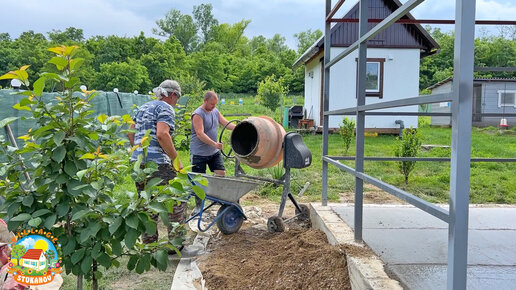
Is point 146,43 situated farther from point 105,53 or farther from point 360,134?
point 360,134

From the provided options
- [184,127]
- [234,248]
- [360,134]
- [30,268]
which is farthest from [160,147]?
[184,127]

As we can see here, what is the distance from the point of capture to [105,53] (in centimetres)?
3922

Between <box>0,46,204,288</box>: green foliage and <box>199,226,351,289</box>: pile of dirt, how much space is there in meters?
1.15

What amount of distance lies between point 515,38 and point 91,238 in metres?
4.91

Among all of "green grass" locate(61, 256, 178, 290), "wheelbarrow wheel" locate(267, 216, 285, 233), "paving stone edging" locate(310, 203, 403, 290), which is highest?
"paving stone edging" locate(310, 203, 403, 290)

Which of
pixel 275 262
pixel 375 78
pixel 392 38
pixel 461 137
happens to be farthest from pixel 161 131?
pixel 392 38

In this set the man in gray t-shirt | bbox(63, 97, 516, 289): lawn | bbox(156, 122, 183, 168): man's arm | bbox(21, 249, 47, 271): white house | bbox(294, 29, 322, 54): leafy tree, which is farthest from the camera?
bbox(294, 29, 322, 54): leafy tree

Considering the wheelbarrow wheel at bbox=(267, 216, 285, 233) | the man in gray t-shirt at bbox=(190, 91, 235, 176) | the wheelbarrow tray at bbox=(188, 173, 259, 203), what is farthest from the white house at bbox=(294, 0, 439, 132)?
the wheelbarrow tray at bbox=(188, 173, 259, 203)

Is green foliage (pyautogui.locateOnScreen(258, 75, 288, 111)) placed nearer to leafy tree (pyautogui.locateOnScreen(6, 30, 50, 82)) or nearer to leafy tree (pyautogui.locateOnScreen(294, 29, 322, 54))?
leafy tree (pyautogui.locateOnScreen(6, 30, 50, 82))

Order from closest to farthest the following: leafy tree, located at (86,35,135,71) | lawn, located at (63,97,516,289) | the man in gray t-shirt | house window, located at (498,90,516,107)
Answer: lawn, located at (63,97,516,289) → the man in gray t-shirt → house window, located at (498,90,516,107) → leafy tree, located at (86,35,135,71)

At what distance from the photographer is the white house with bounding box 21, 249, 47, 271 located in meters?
1.53

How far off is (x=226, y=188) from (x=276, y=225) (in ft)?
2.15

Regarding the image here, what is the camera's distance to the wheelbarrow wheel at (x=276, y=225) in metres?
4.11

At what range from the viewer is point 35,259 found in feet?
5.09
